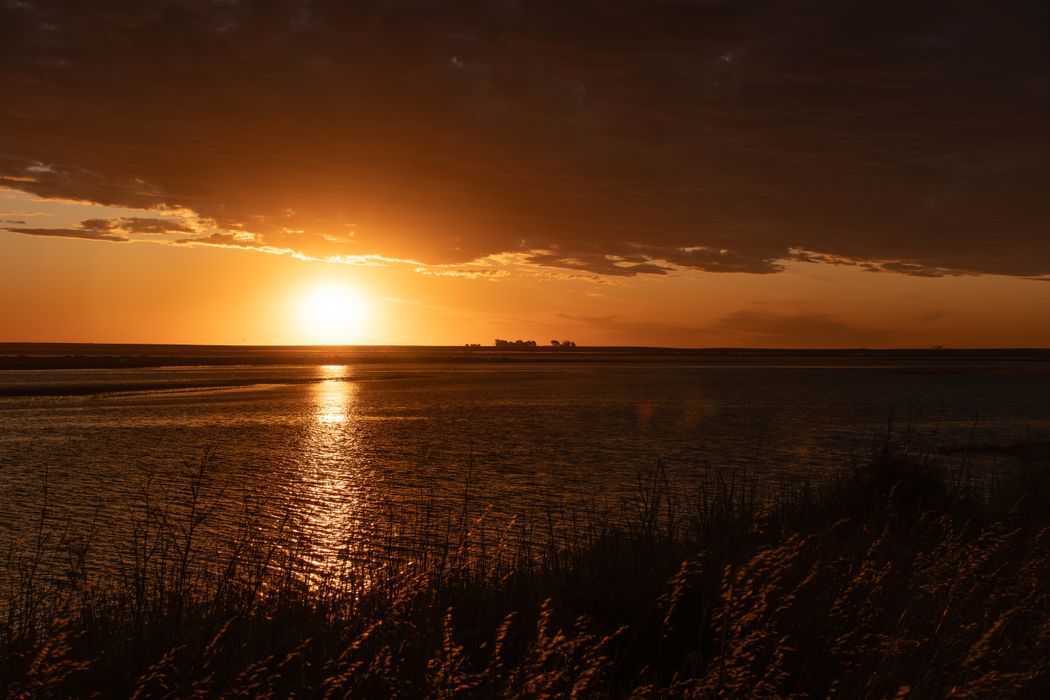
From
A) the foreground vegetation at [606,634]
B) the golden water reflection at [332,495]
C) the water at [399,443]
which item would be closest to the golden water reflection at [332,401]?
the golden water reflection at [332,495]

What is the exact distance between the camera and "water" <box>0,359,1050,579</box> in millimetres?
21328

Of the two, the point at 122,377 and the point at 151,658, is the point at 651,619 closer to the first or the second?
the point at 151,658

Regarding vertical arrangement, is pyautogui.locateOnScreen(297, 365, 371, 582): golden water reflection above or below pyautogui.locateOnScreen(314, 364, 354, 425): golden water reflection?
above

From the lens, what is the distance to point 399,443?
36.6 metres

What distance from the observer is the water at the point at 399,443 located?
70.0 feet

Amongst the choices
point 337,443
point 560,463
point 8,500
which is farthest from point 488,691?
point 337,443

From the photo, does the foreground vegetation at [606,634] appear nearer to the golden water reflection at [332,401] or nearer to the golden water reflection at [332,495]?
the golden water reflection at [332,495]

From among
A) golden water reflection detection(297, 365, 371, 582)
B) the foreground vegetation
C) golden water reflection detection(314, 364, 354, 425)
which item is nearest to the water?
golden water reflection detection(297, 365, 371, 582)

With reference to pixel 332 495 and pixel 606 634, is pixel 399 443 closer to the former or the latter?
→ pixel 332 495

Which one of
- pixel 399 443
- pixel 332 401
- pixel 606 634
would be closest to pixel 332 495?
pixel 399 443

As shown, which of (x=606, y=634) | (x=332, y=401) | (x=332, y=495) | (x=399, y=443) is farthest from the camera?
(x=332, y=401)

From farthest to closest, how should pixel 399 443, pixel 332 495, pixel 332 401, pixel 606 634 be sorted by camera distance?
pixel 332 401
pixel 399 443
pixel 332 495
pixel 606 634

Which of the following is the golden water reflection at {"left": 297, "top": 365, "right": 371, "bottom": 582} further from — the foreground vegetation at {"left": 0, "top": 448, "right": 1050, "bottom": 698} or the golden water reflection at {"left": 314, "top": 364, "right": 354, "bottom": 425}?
the foreground vegetation at {"left": 0, "top": 448, "right": 1050, "bottom": 698}

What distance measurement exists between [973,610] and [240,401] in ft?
188
